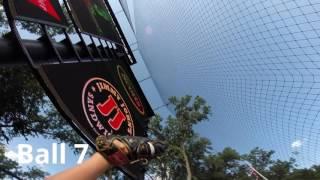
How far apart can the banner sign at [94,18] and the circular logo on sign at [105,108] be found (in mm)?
951

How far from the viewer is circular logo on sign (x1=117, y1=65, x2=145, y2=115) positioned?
6730mm

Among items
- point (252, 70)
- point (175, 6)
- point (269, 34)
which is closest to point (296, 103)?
point (252, 70)

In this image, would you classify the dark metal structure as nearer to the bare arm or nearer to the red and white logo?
the red and white logo

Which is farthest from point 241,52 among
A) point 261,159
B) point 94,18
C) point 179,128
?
point 261,159

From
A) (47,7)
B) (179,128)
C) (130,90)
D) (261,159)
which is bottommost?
(261,159)

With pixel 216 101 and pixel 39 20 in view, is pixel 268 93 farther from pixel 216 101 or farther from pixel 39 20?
pixel 39 20

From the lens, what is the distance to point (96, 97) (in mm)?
4930

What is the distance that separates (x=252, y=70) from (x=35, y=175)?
455 inches

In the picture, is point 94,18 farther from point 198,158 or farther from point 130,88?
point 198,158

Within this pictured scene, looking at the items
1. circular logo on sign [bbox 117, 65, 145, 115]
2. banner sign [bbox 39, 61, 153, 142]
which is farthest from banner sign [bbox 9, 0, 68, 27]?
circular logo on sign [bbox 117, 65, 145, 115]

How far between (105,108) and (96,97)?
191 mm

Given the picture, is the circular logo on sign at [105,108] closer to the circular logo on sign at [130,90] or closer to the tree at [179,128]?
the circular logo on sign at [130,90]

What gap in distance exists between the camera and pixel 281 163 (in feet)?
156

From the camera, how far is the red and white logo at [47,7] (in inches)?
176
